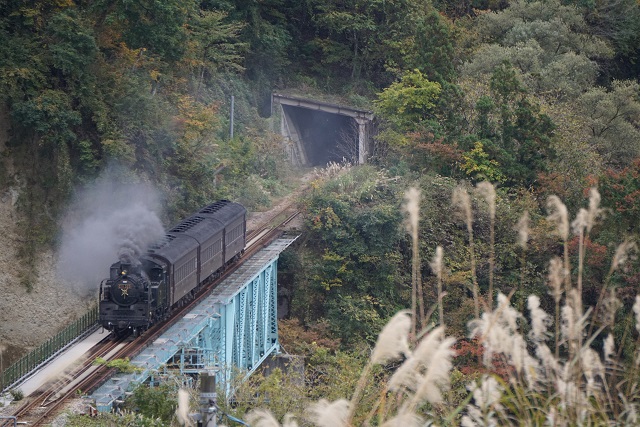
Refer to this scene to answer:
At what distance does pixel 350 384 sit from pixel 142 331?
5.10 meters

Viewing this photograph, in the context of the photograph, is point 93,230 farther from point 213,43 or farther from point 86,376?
point 213,43

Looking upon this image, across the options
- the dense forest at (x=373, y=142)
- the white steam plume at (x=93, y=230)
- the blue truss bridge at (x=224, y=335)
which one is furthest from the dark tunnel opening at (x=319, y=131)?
the white steam plume at (x=93, y=230)

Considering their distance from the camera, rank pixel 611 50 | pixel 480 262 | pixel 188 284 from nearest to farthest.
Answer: pixel 188 284, pixel 480 262, pixel 611 50

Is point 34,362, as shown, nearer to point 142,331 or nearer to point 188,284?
point 142,331

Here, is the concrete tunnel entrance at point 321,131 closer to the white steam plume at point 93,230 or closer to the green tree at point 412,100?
the green tree at point 412,100

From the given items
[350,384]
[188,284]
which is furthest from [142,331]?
[350,384]

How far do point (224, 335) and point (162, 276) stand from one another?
2777 mm

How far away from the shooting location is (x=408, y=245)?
3666 cm

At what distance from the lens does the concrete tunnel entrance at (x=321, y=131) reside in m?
47.1

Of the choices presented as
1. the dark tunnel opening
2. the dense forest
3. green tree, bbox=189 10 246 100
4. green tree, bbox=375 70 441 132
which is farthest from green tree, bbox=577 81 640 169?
green tree, bbox=189 10 246 100

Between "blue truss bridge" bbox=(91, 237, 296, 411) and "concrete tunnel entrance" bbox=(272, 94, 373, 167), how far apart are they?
562 inches

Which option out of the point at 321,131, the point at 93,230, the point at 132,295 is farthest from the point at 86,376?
the point at 321,131

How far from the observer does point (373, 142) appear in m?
46.7

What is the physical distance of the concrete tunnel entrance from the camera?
4709 cm
